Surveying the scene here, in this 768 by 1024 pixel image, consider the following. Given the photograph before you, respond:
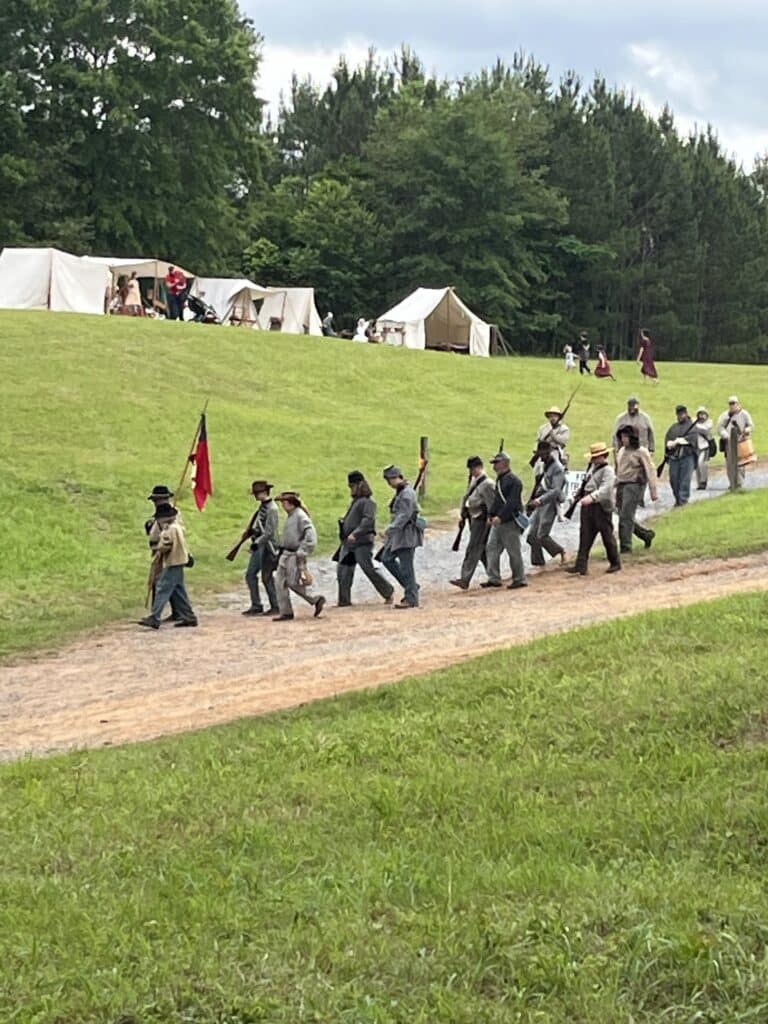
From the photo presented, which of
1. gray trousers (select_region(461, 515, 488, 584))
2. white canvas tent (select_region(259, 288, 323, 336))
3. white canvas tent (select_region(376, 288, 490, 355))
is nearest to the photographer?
gray trousers (select_region(461, 515, 488, 584))

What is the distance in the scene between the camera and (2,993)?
4152 millimetres

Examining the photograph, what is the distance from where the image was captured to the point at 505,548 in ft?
50.2

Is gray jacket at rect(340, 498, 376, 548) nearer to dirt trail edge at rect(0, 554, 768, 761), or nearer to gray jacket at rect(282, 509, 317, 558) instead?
gray jacket at rect(282, 509, 317, 558)

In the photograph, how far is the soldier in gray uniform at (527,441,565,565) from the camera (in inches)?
635

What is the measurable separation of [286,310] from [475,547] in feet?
99.4

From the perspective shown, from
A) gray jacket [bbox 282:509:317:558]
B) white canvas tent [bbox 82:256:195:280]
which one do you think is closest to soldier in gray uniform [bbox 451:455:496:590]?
gray jacket [bbox 282:509:317:558]

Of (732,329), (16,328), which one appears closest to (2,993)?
(16,328)

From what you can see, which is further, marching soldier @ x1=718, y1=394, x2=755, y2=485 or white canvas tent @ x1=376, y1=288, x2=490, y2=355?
white canvas tent @ x1=376, y1=288, x2=490, y2=355

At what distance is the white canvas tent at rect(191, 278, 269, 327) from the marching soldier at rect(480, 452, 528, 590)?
29480mm

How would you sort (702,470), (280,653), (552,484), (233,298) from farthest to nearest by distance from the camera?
1. (233,298)
2. (702,470)
3. (552,484)
4. (280,653)

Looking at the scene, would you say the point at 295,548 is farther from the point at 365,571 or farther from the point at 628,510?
the point at 628,510

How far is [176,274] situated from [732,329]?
42827mm

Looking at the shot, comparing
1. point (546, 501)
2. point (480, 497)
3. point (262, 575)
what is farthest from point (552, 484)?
point (262, 575)

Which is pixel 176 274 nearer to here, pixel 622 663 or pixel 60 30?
pixel 60 30
